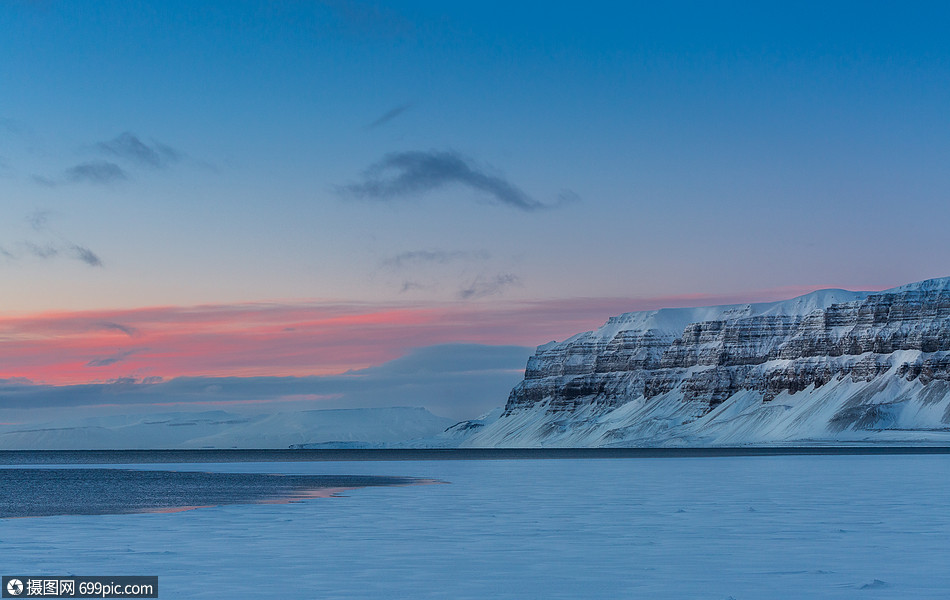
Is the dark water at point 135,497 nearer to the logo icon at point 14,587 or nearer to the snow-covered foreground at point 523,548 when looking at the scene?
the snow-covered foreground at point 523,548

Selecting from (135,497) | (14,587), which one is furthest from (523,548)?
(135,497)

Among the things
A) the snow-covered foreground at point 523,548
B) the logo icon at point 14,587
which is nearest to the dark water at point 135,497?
the snow-covered foreground at point 523,548

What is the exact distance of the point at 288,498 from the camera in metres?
43.0

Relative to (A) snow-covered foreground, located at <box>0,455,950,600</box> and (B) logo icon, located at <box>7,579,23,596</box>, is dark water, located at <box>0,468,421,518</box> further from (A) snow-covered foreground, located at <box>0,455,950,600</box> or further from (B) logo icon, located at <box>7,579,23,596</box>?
(B) logo icon, located at <box>7,579,23,596</box>

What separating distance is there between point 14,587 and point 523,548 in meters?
10.2

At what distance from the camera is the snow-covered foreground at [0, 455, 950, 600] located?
17922mm

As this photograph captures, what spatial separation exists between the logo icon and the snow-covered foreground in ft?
5.20

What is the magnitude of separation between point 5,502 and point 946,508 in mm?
34725

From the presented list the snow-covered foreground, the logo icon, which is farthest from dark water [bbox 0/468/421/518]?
the logo icon

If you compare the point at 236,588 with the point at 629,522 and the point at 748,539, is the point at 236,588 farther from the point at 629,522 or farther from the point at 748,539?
the point at 629,522

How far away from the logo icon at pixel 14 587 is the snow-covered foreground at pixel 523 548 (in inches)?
62.4

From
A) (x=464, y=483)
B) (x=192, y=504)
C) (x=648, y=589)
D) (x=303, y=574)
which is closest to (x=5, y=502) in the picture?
(x=192, y=504)

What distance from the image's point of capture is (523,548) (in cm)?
2327

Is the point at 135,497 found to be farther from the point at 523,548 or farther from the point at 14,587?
the point at 14,587
